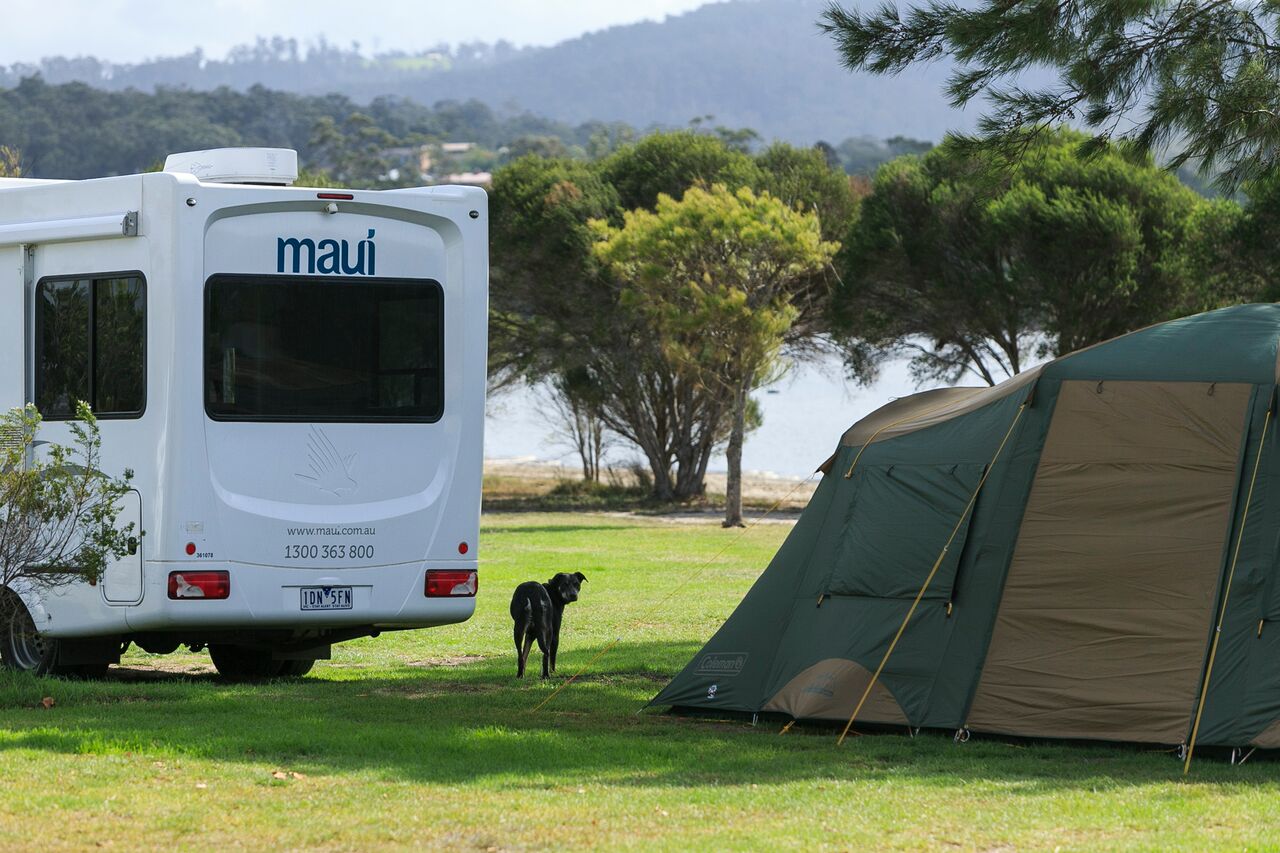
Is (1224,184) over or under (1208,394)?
over

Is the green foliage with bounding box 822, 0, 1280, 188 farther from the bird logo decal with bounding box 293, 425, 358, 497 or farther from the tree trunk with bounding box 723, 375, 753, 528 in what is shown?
the tree trunk with bounding box 723, 375, 753, 528

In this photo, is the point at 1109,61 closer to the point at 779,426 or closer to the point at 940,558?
the point at 940,558

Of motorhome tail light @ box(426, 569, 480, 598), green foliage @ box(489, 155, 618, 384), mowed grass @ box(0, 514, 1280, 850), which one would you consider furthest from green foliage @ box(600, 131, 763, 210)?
motorhome tail light @ box(426, 569, 480, 598)

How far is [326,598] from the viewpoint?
368 inches

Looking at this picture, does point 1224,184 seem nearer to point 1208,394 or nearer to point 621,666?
point 1208,394

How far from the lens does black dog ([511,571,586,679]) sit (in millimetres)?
10398

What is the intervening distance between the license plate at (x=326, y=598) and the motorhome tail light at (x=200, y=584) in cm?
44

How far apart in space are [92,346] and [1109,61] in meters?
6.89

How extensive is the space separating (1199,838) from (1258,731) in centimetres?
176

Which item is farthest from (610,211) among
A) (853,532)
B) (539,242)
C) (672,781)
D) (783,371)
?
(672,781)

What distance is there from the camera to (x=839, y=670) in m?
8.73

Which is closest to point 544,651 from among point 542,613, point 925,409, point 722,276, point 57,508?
point 542,613

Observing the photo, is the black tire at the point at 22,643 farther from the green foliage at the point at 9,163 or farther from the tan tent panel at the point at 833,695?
the green foliage at the point at 9,163

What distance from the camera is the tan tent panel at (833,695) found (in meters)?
8.56
